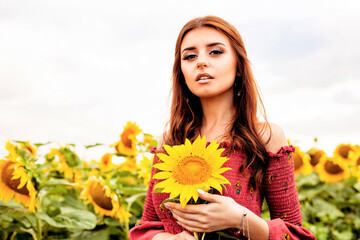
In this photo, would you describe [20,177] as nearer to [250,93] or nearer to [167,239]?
[167,239]

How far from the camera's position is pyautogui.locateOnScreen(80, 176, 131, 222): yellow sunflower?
2.29 m

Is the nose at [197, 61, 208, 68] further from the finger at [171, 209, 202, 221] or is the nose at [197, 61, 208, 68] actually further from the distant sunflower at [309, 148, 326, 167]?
the distant sunflower at [309, 148, 326, 167]

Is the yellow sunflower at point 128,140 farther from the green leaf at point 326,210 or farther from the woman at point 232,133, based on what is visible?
the green leaf at point 326,210

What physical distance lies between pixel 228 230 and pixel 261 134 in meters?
0.40

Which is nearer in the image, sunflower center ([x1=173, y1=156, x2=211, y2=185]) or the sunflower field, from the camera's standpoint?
sunflower center ([x1=173, y1=156, x2=211, y2=185])

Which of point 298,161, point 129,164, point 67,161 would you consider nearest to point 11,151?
point 67,161

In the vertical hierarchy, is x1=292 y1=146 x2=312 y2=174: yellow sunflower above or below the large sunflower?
below

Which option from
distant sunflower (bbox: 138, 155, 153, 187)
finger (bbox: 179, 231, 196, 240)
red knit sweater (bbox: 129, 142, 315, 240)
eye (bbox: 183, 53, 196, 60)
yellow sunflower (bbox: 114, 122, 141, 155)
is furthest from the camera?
yellow sunflower (bbox: 114, 122, 141, 155)

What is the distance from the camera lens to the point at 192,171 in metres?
1.18

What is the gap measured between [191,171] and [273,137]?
52cm

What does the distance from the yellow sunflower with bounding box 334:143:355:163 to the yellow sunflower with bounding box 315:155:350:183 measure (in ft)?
0.38

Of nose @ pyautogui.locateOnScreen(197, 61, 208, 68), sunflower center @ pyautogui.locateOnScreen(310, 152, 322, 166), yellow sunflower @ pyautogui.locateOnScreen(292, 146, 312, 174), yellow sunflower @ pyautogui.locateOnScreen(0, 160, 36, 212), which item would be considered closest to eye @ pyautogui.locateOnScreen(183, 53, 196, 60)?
nose @ pyautogui.locateOnScreen(197, 61, 208, 68)

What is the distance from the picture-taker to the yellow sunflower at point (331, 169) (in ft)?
11.9

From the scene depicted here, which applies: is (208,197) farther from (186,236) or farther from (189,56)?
(189,56)
